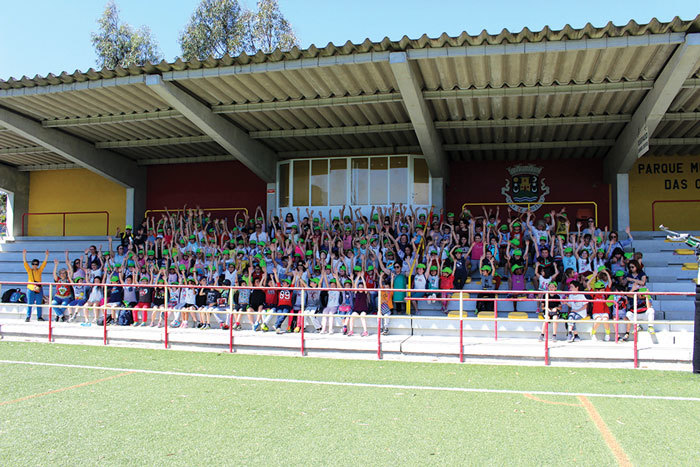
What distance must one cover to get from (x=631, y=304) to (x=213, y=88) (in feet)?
33.3

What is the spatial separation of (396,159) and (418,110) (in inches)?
201

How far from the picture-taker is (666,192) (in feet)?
55.6

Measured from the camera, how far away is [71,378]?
8.03m

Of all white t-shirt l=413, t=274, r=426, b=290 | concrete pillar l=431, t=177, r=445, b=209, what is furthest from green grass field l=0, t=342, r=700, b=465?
concrete pillar l=431, t=177, r=445, b=209

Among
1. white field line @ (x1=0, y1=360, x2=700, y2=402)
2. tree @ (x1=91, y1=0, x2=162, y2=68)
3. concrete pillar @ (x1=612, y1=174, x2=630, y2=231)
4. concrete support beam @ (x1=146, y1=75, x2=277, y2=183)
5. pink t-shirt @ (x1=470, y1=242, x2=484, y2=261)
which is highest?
tree @ (x1=91, y1=0, x2=162, y2=68)

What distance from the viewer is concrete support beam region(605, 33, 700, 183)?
980 cm

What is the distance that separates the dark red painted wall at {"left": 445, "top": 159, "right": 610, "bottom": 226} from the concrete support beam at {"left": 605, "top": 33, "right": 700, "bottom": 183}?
104cm

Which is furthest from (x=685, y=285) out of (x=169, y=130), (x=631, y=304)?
(x=169, y=130)

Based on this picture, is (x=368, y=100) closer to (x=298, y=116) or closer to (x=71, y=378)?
(x=298, y=116)

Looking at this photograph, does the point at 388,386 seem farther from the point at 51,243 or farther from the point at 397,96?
the point at 51,243

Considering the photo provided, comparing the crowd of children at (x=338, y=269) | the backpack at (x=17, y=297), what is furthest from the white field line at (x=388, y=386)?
the backpack at (x=17, y=297)

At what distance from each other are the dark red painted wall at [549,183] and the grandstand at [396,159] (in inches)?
2.5

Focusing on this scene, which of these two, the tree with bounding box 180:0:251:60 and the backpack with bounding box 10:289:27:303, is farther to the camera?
the tree with bounding box 180:0:251:60

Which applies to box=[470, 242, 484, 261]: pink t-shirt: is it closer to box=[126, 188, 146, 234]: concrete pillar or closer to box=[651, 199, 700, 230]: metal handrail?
box=[651, 199, 700, 230]: metal handrail
